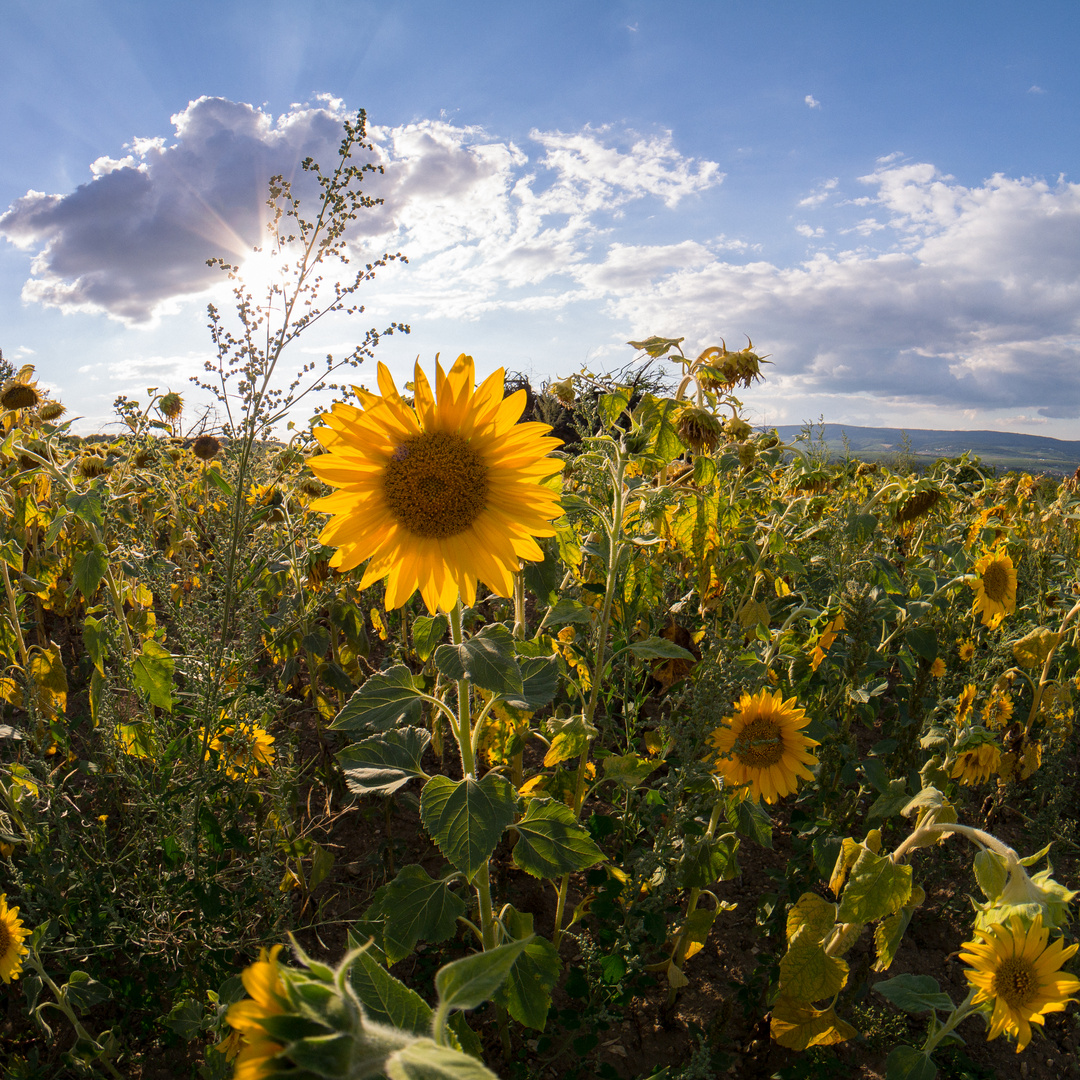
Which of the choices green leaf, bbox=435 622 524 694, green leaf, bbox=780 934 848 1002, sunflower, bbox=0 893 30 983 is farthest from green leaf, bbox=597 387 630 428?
sunflower, bbox=0 893 30 983

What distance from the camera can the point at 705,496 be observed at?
93.2 inches

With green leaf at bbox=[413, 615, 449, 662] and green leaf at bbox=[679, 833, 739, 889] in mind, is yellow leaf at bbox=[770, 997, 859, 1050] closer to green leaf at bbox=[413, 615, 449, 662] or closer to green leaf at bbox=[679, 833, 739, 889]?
green leaf at bbox=[679, 833, 739, 889]

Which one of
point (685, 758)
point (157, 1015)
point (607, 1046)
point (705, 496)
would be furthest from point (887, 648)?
point (157, 1015)

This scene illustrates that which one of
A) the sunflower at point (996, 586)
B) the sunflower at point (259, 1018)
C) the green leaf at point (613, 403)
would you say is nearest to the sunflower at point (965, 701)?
the sunflower at point (996, 586)

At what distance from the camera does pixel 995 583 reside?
124 inches

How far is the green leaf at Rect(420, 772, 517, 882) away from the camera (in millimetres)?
1242

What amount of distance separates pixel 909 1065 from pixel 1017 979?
0.36 meters

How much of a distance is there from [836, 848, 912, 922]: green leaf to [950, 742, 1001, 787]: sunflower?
3.49 feet

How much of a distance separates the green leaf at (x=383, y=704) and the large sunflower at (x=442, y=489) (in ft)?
0.58

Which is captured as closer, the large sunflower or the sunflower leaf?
the sunflower leaf

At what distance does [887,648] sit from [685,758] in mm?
1736

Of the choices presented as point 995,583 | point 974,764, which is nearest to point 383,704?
point 974,764

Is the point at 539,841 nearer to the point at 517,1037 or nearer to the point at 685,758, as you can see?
the point at 685,758

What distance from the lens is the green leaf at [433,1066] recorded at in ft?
1.76
